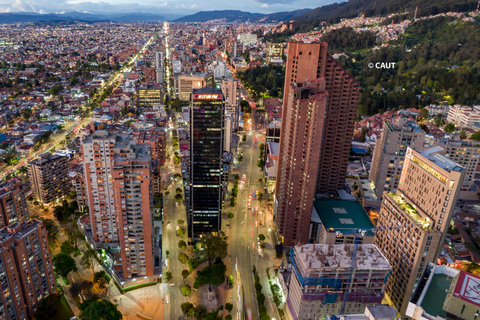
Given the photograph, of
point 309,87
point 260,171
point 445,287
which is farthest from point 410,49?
point 445,287

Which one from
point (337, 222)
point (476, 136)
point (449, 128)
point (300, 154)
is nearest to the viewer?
point (300, 154)

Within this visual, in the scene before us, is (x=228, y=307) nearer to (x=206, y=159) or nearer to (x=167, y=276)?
(x=167, y=276)

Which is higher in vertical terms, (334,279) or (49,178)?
(334,279)

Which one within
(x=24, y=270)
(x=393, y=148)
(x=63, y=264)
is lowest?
(x=63, y=264)

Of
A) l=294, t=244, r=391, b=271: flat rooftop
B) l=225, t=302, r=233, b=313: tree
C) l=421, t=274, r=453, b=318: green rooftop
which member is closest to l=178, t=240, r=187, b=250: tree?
l=225, t=302, r=233, b=313: tree

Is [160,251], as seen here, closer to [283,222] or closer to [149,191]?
[149,191]

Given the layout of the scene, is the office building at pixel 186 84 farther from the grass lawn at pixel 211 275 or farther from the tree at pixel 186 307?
the tree at pixel 186 307

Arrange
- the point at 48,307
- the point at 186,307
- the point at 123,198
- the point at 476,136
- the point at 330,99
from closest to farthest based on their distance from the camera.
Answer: the point at 48,307, the point at 186,307, the point at 123,198, the point at 330,99, the point at 476,136

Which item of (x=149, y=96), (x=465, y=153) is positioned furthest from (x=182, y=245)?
(x=149, y=96)
